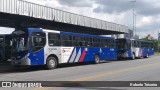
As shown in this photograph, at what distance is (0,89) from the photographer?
11.7 metres

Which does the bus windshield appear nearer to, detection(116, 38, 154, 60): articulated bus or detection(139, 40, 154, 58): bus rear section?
detection(116, 38, 154, 60): articulated bus

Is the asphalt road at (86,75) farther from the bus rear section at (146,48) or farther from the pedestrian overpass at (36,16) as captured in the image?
the bus rear section at (146,48)

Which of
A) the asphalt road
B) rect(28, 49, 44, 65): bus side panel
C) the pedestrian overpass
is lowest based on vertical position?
the asphalt road

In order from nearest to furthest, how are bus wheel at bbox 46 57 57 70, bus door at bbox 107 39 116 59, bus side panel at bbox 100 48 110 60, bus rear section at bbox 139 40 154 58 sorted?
bus wheel at bbox 46 57 57 70
bus side panel at bbox 100 48 110 60
bus door at bbox 107 39 116 59
bus rear section at bbox 139 40 154 58

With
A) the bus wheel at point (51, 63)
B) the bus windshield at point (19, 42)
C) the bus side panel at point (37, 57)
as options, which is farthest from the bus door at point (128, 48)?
the bus windshield at point (19, 42)

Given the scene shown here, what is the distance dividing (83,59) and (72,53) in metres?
2.01

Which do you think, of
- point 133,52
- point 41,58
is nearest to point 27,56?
point 41,58

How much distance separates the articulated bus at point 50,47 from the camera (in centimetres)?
2122

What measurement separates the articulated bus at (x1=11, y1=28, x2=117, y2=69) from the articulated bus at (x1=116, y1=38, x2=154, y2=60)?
9123 millimetres

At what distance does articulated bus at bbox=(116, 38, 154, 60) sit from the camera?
1487 inches

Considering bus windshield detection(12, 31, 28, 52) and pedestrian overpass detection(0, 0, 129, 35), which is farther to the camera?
pedestrian overpass detection(0, 0, 129, 35)

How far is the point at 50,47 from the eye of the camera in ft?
74.6

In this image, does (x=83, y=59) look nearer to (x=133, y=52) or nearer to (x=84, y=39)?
(x=84, y=39)

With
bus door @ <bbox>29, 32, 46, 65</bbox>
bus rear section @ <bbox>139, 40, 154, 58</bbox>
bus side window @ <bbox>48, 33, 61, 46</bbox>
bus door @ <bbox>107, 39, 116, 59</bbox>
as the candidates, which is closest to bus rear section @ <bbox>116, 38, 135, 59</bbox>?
bus door @ <bbox>107, 39, 116, 59</bbox>
